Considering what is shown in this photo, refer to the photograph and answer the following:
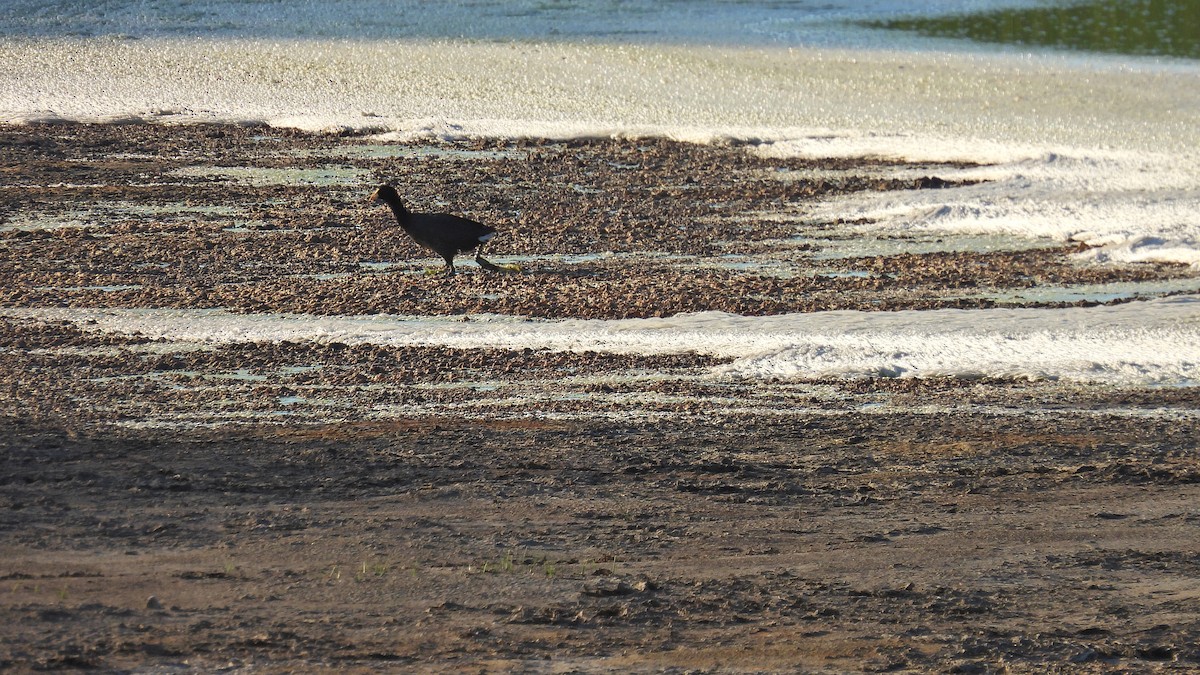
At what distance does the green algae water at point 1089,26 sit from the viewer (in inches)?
955

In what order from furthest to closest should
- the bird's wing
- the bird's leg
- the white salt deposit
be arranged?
the bird's leg → the bird's wing → the white salt deposit

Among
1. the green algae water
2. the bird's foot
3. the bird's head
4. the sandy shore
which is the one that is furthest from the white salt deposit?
the bird's head

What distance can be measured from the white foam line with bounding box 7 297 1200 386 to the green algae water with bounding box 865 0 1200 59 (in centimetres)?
1524

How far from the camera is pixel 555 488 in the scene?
631 cm

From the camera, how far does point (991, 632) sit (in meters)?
5.07

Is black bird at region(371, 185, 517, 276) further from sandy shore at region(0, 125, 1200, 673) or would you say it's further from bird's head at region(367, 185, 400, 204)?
bird's head at region(367, 185, 400, 204)

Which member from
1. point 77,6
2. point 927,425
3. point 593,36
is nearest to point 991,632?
point 927,425

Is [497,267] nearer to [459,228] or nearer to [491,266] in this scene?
[491,266]

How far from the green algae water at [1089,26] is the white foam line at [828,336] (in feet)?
50.0

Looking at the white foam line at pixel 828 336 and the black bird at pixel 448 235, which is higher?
the black bird at pixel 448 235

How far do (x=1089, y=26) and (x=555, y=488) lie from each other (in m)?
22.0

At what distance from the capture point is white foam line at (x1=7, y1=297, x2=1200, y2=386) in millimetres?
8484

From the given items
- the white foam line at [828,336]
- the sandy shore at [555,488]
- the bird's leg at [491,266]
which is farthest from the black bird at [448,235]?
the white foam line at [828,336]

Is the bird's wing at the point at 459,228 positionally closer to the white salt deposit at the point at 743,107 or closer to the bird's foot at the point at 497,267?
the bird's foot at the point at 497,267
